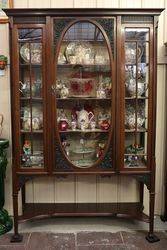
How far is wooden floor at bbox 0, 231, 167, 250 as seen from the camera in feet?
7.80

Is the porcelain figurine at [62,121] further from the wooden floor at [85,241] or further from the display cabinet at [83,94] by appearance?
the wooden floor at [85,241]

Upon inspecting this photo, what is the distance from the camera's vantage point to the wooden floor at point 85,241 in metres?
2.38

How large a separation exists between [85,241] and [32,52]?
64.5 inches

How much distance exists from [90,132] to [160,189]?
977mm

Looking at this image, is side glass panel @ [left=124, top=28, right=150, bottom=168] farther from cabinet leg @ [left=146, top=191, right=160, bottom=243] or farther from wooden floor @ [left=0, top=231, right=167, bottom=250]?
wooden floor @ [left=0, top=231, right=167, bottom=250]

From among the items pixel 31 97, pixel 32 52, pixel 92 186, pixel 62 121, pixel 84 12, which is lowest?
pixel 92 186

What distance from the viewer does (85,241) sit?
8.09 ft

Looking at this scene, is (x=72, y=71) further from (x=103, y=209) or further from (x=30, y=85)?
(x=103, y=209)

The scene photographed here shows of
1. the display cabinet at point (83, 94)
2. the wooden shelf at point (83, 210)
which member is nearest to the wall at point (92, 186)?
the wooden shelf at point (83, 210)

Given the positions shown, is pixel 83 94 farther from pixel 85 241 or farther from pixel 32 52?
pixel 85 241

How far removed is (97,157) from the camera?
8.30 ft

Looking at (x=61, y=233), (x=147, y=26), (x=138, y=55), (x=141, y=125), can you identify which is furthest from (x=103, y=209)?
(x=147, y=26)

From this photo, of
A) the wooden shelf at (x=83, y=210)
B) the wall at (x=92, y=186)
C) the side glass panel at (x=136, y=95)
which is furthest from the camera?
the wall at (x=92, y=186)

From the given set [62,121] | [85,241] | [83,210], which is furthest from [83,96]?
[85,241]
